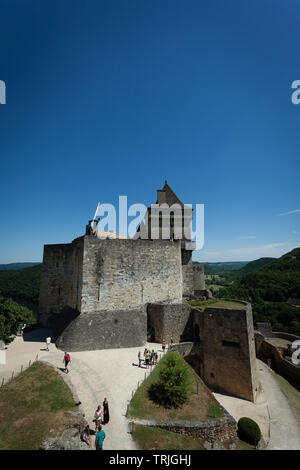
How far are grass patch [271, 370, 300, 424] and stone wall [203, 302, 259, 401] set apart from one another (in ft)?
8.69

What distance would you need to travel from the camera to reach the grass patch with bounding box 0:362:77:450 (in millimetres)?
8086

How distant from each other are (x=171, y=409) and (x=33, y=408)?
6580mm

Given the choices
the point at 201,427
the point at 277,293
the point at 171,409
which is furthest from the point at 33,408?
the point at 277,293

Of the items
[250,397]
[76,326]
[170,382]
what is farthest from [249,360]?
[76,326]

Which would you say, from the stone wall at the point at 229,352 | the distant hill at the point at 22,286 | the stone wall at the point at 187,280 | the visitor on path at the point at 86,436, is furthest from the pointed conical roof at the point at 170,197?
the distant hill at the point at 22,286

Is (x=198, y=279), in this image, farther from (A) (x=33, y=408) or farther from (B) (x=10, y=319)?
(A) (x=33, y=408)

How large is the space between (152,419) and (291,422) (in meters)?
11.6

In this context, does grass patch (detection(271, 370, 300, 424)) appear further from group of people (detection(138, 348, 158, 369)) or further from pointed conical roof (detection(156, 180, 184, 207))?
pointed conical roof (detection(156, 180, 184, 207))

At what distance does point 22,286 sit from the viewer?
82812mm

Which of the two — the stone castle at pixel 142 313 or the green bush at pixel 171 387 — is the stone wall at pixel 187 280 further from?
the green bush at pixel 171 387

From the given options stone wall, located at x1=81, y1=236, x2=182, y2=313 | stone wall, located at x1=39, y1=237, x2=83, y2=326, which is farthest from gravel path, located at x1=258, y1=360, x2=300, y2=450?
stone wall, located at x1=39, y1=237, x2=83, y2=326
